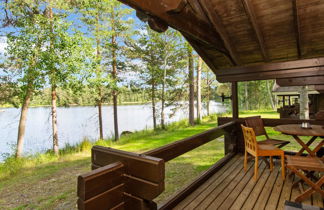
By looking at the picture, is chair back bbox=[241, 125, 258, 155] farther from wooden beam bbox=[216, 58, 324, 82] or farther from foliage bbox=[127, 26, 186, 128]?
foliage bbox=[127, 26, 186, 128]

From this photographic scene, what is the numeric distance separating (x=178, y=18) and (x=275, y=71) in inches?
102

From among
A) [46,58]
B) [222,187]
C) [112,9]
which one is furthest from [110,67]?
[222,187]

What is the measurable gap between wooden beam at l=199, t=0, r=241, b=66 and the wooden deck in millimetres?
2222

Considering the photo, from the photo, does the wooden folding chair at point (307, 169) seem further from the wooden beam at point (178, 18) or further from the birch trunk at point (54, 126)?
the birch trunk at point (54, 126)

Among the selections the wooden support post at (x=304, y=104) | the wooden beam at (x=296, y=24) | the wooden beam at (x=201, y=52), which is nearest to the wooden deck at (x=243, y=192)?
the wooden beam at (x=296, y=24)

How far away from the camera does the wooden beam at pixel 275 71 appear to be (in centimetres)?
334

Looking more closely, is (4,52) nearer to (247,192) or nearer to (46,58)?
(46,58)

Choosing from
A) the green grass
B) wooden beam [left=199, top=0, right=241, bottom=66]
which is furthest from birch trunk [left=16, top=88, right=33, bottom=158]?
wooden beam [left=199, top=0, right=241, bottom=66]

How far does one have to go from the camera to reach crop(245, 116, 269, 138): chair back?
13.3 ft

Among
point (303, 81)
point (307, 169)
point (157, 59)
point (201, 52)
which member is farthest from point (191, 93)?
point (307, 169)

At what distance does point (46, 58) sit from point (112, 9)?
619 cm

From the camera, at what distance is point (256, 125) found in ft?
13.6

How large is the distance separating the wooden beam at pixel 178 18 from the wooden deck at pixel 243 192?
212 cm

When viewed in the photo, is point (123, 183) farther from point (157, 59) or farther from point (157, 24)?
point (157, 59)
